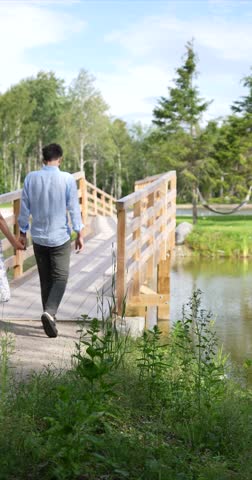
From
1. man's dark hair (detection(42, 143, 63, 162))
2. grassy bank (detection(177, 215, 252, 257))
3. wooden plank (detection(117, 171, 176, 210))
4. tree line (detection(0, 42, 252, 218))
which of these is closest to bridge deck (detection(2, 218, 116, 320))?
wooden plank (detection(117, 171, 176, 210))

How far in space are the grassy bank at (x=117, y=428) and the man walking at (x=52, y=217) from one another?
4.34ft

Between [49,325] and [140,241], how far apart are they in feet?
9.85

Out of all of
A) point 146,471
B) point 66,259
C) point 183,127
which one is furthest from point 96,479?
point 183,127

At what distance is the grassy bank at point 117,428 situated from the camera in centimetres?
371

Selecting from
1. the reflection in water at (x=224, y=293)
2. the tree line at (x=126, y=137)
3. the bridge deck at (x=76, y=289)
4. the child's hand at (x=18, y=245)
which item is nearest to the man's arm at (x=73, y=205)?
the bridge deck at (x=76, y=289)

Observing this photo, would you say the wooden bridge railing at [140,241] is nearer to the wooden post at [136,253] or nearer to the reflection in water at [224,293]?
the wooden post at [136,253]

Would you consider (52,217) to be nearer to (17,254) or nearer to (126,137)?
A: (17,254)

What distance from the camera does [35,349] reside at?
639 centimetres

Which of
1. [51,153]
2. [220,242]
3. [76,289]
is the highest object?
[51,153]

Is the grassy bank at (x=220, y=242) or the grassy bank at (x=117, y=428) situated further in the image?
the grassy bank at (x=220, y=242)

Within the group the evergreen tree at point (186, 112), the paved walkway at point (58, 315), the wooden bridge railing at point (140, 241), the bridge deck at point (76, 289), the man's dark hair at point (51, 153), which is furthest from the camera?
the evergreen tree at point (186, 112)

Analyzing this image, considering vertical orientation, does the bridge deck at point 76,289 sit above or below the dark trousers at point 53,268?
below

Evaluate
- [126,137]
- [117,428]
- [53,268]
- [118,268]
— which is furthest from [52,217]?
[126,137]

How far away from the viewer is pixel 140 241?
953 cm
